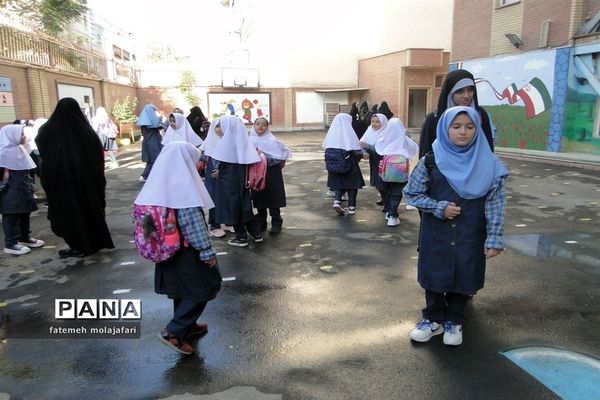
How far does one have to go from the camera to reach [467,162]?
302cm

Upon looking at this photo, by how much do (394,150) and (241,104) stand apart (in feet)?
79.3

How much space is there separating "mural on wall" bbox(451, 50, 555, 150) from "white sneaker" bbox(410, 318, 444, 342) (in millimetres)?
13255

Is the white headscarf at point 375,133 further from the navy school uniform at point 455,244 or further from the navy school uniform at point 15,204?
the navy school uniform at point 15,204

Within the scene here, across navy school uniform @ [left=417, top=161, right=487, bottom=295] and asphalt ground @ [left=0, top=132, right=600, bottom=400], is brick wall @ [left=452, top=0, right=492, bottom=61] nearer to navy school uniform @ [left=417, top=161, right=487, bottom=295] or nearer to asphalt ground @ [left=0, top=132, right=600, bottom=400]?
asphalt ground @ [left=0, top=132, right=600, bottom=400]

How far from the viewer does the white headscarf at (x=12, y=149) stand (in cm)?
546

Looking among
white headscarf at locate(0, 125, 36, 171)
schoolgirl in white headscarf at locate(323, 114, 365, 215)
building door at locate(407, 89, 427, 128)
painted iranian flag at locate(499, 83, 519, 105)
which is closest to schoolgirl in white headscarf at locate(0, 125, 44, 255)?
white headscarf at locate(0, 125, 36, 171)

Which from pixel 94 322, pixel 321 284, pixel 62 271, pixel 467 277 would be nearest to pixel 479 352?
pixel 467 277

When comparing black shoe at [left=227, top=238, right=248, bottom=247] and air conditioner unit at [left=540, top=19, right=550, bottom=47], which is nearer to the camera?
black shoe at [left=227, top=238, right=248, bottom=247]

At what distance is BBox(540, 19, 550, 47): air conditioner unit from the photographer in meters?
14.0

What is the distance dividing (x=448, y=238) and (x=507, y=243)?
3.00 m

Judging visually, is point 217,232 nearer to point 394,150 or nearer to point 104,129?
point 394,150

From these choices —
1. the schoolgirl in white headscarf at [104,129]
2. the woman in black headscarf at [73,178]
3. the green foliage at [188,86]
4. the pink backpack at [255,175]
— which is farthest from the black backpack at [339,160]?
the green foliage at [188,86]

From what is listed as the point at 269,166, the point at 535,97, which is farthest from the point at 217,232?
the point at 535,97

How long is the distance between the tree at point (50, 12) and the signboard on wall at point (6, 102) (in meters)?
3.79
